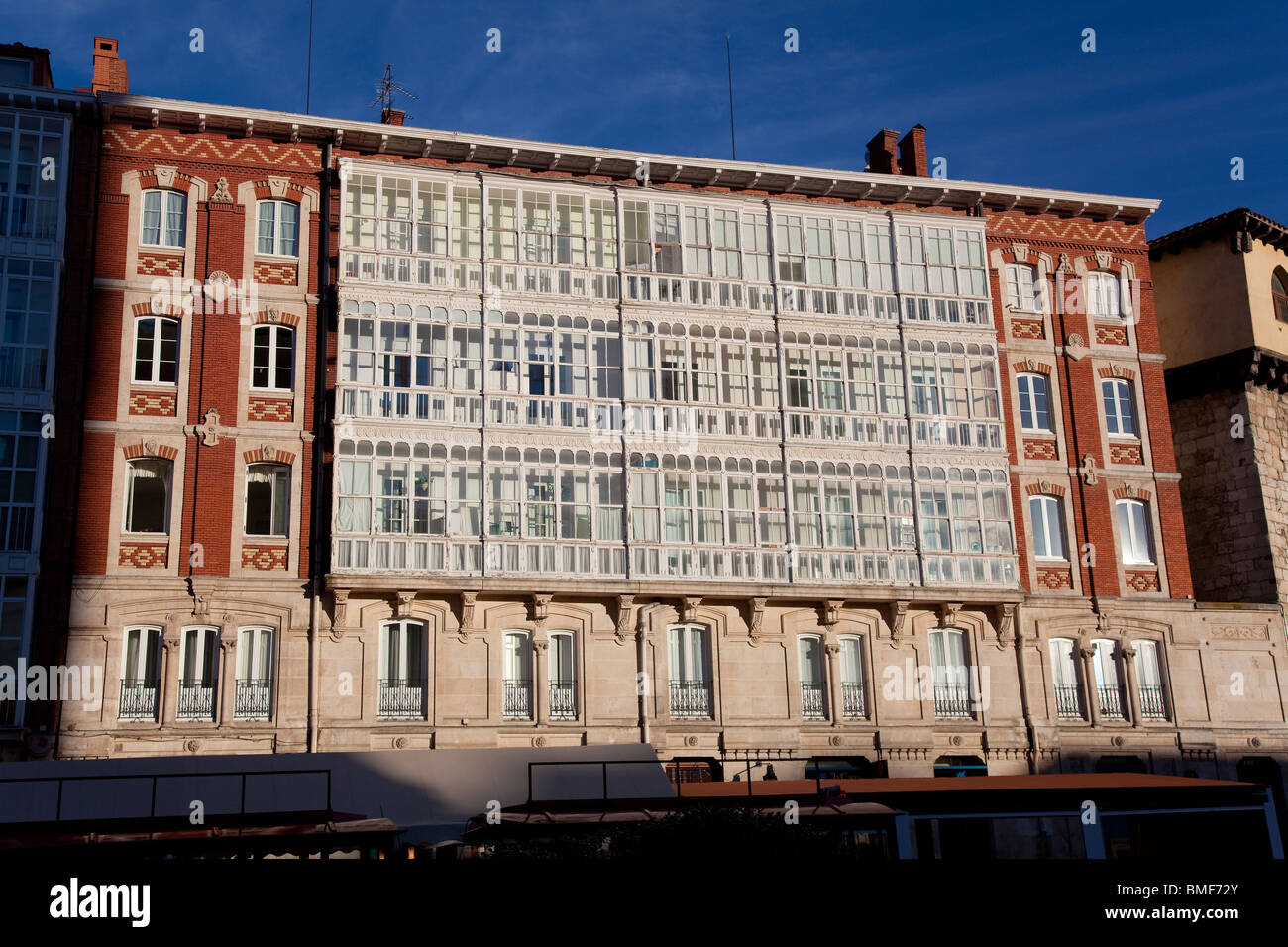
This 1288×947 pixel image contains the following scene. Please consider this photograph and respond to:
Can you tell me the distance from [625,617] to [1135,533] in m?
15.0

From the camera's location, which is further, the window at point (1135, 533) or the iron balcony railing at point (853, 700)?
the window at point (1135, 533)

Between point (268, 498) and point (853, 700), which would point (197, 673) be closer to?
point (268, 498)

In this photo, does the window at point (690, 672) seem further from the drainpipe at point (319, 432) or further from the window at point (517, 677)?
the drainpipe at point (319, 432)

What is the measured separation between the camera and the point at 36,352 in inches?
1137

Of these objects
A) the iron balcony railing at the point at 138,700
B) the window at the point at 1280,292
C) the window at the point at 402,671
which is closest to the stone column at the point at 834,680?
the window at the point at 402,671

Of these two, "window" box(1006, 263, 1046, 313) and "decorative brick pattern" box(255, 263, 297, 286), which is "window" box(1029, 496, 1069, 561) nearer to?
"window" box(1006, 263, 1046, 313)

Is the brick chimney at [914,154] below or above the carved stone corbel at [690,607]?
above

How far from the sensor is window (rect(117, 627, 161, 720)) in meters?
27.6

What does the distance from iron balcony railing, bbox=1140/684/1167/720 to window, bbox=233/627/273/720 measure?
2220cm

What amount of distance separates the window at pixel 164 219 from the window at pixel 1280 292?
32044mm

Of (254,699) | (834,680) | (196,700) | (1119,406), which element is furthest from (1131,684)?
(196,700)

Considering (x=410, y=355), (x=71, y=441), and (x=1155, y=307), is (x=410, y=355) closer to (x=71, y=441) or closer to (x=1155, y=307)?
(x=71, y=441)

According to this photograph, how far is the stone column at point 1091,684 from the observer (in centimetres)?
3338
